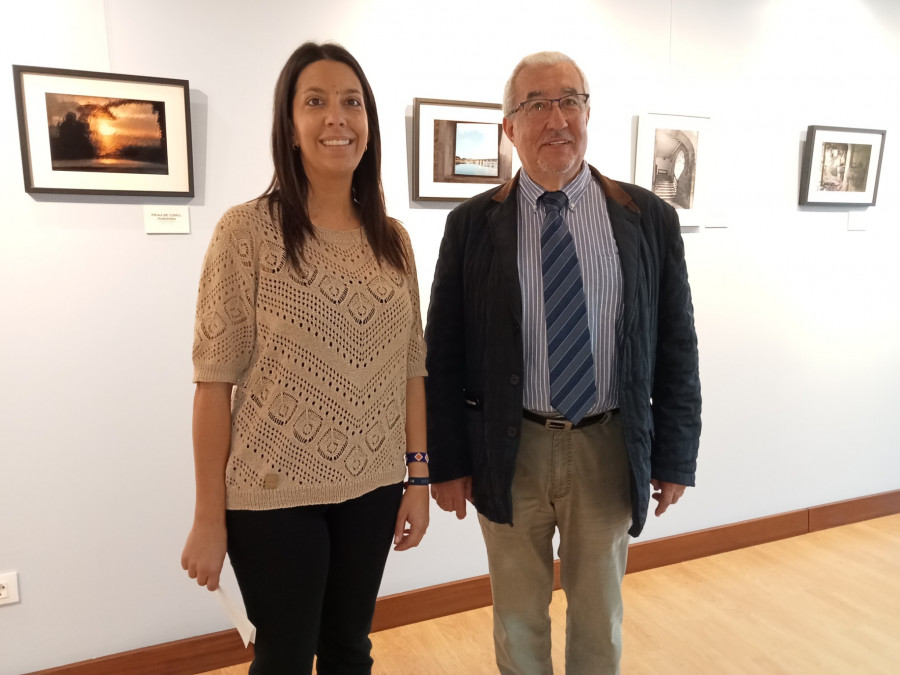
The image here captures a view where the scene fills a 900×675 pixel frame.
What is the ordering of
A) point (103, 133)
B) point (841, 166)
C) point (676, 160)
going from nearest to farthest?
1. point (103, 133)
2. point (676, 160)
3. point (841, 166)

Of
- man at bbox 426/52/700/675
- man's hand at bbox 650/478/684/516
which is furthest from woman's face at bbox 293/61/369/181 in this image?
man's hand at bbox 650/478/684/516

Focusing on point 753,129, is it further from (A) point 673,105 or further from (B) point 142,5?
(B) point 142,5

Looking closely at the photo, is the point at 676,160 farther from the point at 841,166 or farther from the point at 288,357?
the point at 288,357

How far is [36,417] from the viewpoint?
1.84m

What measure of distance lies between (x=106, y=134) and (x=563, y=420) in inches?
57.3

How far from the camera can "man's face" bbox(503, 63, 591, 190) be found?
4.67ft

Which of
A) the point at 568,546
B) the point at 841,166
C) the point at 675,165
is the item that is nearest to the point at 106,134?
the point at 568,546

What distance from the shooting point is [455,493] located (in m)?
1.58

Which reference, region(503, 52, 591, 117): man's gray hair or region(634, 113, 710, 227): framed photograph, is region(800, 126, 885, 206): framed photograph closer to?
region(634, 113, 710, 227): framed photograph

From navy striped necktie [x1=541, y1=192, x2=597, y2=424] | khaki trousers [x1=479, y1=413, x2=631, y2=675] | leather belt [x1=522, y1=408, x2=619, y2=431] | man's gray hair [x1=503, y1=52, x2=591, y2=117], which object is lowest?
khaki trousers [x1=479, y1=413, x2=631, y2=675]

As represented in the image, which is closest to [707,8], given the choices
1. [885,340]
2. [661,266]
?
[661,266]

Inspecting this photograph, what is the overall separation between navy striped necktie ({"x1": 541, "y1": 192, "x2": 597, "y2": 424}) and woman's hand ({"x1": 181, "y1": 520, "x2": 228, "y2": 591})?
2.40 ft

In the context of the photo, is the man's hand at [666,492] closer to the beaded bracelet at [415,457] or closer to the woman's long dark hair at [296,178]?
the beaded bracelet at [415,457]

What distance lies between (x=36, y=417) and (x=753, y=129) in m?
2.77
